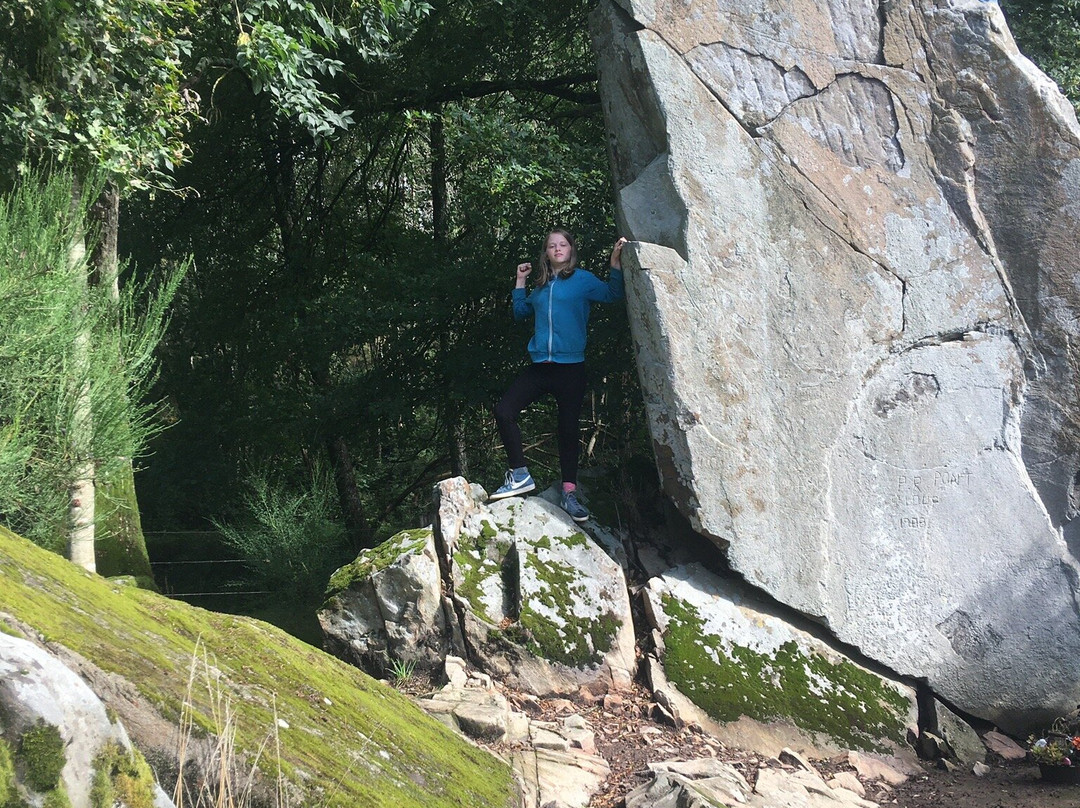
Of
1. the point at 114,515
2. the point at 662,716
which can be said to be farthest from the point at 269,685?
the point at 114,515

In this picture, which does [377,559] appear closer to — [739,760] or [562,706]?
[562,706]

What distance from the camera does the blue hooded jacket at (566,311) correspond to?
564 centimetres

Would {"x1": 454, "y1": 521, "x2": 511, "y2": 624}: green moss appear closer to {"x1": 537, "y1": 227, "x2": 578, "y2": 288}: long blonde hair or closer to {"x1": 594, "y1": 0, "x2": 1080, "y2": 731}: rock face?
{"x1": 594, "y1": 0, "x2": 1080, "y2": 731}: rock face

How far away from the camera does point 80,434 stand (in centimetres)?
489

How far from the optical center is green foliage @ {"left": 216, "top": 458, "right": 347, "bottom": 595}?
281 inches

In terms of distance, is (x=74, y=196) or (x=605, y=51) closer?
(x=74, y=196)

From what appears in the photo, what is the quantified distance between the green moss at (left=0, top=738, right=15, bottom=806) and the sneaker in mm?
4145

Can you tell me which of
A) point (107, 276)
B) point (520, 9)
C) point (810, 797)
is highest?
point (520, 9)

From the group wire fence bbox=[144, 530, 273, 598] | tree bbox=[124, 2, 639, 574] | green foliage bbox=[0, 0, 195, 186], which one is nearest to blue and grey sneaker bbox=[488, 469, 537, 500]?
tree bbox=[124, 2, 639, 574]

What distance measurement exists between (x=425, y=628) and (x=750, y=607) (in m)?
1.87

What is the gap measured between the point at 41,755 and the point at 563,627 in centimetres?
359

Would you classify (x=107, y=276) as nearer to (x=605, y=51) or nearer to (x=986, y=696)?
(x=605, y=51)

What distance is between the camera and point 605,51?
579cm

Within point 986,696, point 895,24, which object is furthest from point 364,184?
point 986,696
